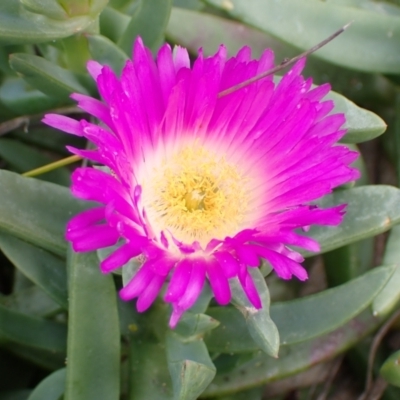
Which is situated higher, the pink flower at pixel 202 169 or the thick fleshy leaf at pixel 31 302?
the pink flower at pixel 202 169

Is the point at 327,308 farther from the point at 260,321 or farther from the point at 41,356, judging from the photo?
the point at 41,356

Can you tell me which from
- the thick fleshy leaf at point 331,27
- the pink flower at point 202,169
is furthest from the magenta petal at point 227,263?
the thick fleshy leaf at point 331,27

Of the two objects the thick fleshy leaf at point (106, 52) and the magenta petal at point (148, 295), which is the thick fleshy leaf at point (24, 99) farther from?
the magenta petal at point (148, 295)

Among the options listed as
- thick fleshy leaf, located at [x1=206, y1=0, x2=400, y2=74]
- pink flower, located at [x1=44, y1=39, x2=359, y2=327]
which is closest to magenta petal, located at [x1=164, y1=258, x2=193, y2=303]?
pink flower, located at [x1=44, y1=39, x2=359, y2=327]

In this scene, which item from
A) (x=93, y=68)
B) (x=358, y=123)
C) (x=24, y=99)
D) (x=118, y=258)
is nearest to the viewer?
(x=118, y=258)

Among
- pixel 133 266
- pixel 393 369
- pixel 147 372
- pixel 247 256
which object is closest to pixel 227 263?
pixel 247 256

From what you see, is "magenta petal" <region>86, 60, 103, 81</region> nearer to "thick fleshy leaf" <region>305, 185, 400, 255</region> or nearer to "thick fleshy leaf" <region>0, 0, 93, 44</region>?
"thick fleshy leaf" <region>0, 0, 93, 44</region>
